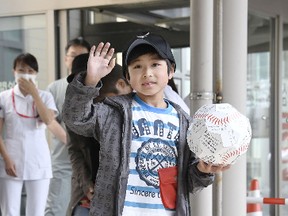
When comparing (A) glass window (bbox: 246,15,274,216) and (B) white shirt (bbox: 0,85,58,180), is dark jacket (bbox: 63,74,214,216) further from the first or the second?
(A) glass window (bbox: 246,15,274,216)

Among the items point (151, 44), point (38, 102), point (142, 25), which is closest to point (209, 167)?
point (151, 44)

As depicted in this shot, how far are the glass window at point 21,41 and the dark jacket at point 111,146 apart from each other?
3.81 metres

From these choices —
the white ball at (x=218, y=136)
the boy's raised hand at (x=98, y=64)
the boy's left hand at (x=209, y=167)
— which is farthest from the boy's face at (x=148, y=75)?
the boy's left hand at (x=209, y=167)

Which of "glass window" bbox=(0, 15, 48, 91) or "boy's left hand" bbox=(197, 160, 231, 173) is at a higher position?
"glass window" bbox=(0, 15, 48, 91)

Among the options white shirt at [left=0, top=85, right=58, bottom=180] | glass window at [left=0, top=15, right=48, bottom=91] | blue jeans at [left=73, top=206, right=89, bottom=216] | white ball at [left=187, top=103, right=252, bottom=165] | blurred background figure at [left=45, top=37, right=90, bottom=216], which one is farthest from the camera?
glass window at [left=0, top=15, right=48, bottom=91]

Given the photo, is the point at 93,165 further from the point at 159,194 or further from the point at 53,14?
the point at 53,14

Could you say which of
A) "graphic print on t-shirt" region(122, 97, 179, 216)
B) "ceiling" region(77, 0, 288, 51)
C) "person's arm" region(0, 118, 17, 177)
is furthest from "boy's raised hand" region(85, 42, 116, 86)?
"ceiling" region(77, 0, 288, 51)

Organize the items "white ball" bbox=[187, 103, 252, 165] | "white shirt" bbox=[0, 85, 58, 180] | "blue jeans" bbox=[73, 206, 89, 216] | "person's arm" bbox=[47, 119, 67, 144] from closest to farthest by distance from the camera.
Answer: "white ball" bbox=[187, 103, 252, 165] → "blue jeans" bbox=[73, 206, 89, 216] → "white shirt" bbox=[0, 85, 58, 180] → "person's arm" bbox=[47, 119, 67, 144]

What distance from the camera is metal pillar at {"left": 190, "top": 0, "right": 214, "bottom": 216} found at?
278cm

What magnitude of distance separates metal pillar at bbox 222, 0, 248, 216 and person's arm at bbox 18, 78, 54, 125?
200 cm

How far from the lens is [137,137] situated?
2111 mm

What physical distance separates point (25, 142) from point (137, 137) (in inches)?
106

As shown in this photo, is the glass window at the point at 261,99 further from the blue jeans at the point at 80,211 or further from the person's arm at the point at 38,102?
the blue jeans at the point at 80,211

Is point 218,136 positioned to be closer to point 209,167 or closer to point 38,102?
point 209,167
